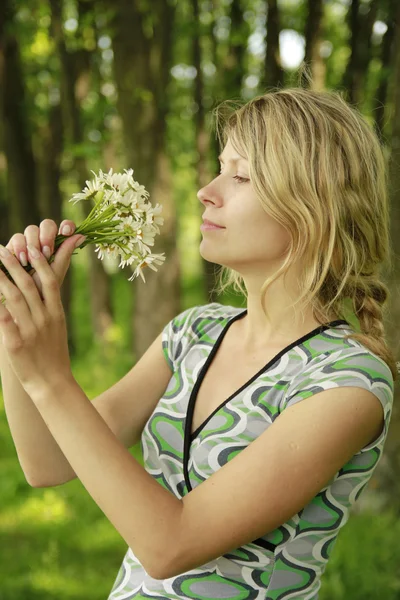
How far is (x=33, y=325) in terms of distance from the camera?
1.68 m

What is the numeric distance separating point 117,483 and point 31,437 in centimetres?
49

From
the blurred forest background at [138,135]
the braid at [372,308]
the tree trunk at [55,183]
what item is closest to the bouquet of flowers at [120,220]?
the braid at [372,308]

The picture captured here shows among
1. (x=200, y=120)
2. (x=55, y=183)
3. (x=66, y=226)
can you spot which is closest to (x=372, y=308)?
(x=66, y=226)

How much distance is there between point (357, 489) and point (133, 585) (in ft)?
2.15

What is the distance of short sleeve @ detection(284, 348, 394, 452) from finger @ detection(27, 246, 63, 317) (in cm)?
60

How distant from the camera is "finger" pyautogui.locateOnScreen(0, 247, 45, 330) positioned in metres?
1.66

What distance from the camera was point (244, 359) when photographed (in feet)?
6.72

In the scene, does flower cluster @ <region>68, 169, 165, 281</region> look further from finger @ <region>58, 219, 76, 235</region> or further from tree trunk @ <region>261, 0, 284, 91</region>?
tree trunk @ <region>261, 0, 284, 91</region>

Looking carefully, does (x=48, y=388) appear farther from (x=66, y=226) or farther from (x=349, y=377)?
(x=349, y=377)

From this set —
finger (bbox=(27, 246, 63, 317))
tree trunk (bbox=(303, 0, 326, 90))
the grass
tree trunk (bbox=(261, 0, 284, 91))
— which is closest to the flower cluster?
finger (bbox=(27, 246, 63, 317))

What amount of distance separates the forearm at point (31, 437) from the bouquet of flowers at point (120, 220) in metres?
0.42

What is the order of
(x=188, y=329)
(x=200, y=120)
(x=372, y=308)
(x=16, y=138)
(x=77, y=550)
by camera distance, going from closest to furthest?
(x=372, y=308) < (x=188, y=329) < (x=77, y=550) < (x=200, y=120) < (x=16, y=138)

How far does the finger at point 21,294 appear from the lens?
1.66m

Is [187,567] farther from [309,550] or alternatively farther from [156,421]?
[156,421]
